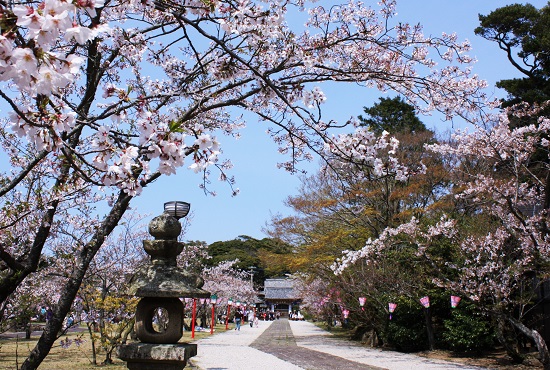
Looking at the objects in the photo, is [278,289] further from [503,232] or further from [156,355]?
[156,355]

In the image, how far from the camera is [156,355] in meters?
4.42

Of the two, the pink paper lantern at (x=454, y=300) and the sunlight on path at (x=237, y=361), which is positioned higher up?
the pink paper lantern at (x=454, y=300)

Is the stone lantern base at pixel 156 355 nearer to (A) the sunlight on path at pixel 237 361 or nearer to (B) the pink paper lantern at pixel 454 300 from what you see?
(A) the sunlight on path at pixel 237 361

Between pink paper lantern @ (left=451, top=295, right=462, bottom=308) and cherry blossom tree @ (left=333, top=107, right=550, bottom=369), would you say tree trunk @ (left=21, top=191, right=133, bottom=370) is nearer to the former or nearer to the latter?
cherry blossom tree @ (left=333, top=107, right=550, bottom=369)

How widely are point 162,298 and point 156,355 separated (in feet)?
1.87

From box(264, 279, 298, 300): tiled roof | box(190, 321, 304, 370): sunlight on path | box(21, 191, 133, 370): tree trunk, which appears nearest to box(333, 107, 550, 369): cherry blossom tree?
box(190, 321, 304, 370): sunlight on path

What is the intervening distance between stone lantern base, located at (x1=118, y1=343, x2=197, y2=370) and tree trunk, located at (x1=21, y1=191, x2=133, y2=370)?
24.9 inches

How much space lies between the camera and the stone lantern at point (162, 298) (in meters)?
4.43

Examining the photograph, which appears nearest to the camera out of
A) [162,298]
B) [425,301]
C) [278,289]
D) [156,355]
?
[156,355]

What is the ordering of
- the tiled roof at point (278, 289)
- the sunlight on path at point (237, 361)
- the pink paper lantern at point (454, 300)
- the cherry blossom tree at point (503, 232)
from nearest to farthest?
the cherry blossom tree at point (503, 232), the sunlight on path at point (237, 361), the pink paper lantern at point (454, 300), the tiled roof at point (278, 289)

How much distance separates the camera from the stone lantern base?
14.4 feet

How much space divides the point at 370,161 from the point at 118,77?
3340 millimetres

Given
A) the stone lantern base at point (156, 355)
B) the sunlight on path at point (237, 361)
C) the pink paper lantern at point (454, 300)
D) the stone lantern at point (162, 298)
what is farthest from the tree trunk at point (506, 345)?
the stone lantern base at point (156, 355)

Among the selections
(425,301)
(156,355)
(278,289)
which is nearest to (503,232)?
(425,301)
